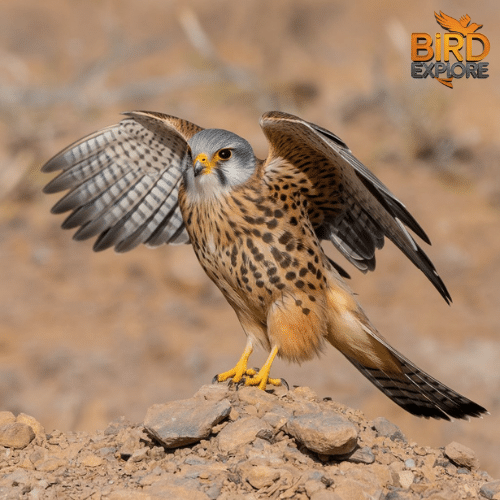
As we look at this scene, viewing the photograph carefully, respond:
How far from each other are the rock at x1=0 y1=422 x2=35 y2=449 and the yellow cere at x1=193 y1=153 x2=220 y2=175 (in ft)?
5.38

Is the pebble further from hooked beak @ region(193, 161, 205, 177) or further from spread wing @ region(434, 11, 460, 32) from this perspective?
spread wing @ region(434, 11, 460, 32)

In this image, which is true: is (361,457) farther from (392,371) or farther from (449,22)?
(449,22)

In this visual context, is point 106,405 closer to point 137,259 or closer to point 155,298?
point 155,298

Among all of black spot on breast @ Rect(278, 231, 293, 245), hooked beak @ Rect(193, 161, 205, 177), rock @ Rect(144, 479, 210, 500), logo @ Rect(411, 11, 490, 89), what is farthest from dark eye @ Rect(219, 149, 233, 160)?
logo @ Rect(411, 11, 490, 89)

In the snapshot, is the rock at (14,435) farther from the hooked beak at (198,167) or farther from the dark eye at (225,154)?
the dark eye at (225,154)

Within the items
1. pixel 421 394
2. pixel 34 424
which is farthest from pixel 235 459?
pixel 421 394

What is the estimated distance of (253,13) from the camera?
1409 cm

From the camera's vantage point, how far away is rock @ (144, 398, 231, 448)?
3.50 meters

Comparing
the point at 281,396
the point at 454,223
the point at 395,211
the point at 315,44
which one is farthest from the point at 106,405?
the point at 315,44

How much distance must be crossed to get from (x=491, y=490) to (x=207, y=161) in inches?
86.3

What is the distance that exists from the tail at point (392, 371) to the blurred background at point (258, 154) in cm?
86

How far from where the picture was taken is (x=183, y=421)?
3553 mm

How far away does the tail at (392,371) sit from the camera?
4.35 metres

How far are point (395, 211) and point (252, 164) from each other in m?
0.91
